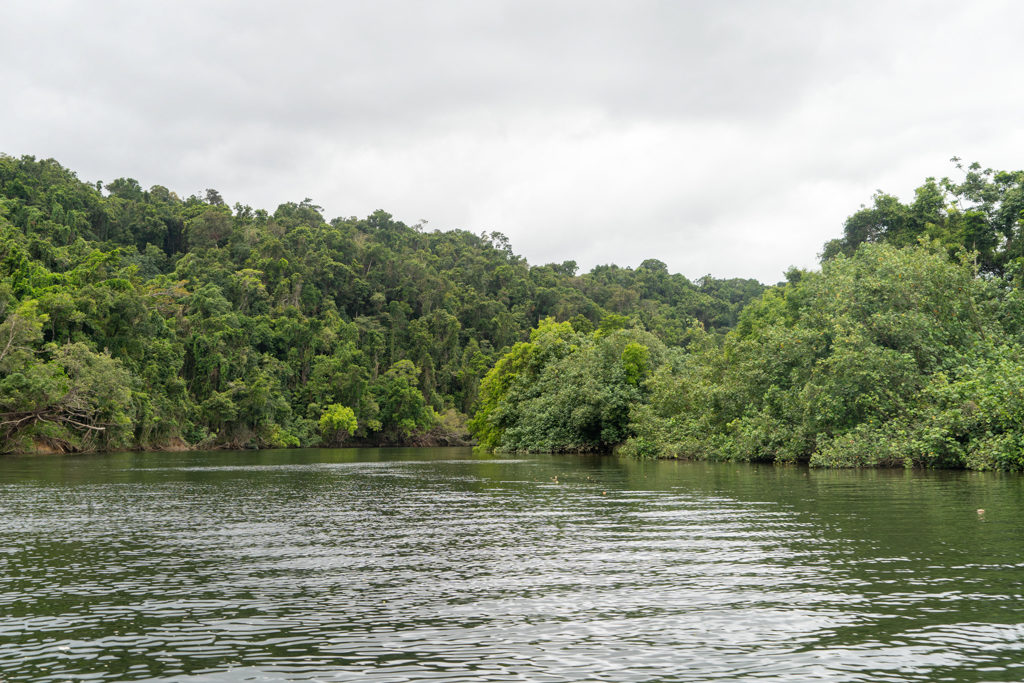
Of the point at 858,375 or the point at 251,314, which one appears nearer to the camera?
the point at 858,375

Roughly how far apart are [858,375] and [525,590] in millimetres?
29315

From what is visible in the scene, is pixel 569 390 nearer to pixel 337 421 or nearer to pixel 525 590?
pixel 525 590

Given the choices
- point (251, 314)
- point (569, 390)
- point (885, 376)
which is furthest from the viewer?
point (251, 314)

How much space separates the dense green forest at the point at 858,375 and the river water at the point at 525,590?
393 inches

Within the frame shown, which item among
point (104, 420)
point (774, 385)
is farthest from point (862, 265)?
point (104, 420)

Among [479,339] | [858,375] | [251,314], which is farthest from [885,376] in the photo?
[479,339]

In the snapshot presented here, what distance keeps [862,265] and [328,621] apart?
130ft

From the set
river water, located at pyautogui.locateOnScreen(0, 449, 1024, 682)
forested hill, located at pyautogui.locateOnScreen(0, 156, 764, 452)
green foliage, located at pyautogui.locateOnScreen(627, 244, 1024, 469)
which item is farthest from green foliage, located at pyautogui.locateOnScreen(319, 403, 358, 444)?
river water, located at pyautogui.locateOnScreen(0, 449, 1024, 682)

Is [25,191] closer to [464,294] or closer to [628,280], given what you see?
[464,294]

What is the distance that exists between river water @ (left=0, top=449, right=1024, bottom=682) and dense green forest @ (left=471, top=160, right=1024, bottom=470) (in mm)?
9995

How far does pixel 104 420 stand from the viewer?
71.0m

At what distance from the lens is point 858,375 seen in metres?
37.2

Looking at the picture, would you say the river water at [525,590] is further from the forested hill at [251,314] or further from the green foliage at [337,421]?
the green foliage at [337,421]

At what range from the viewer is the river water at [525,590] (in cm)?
868
